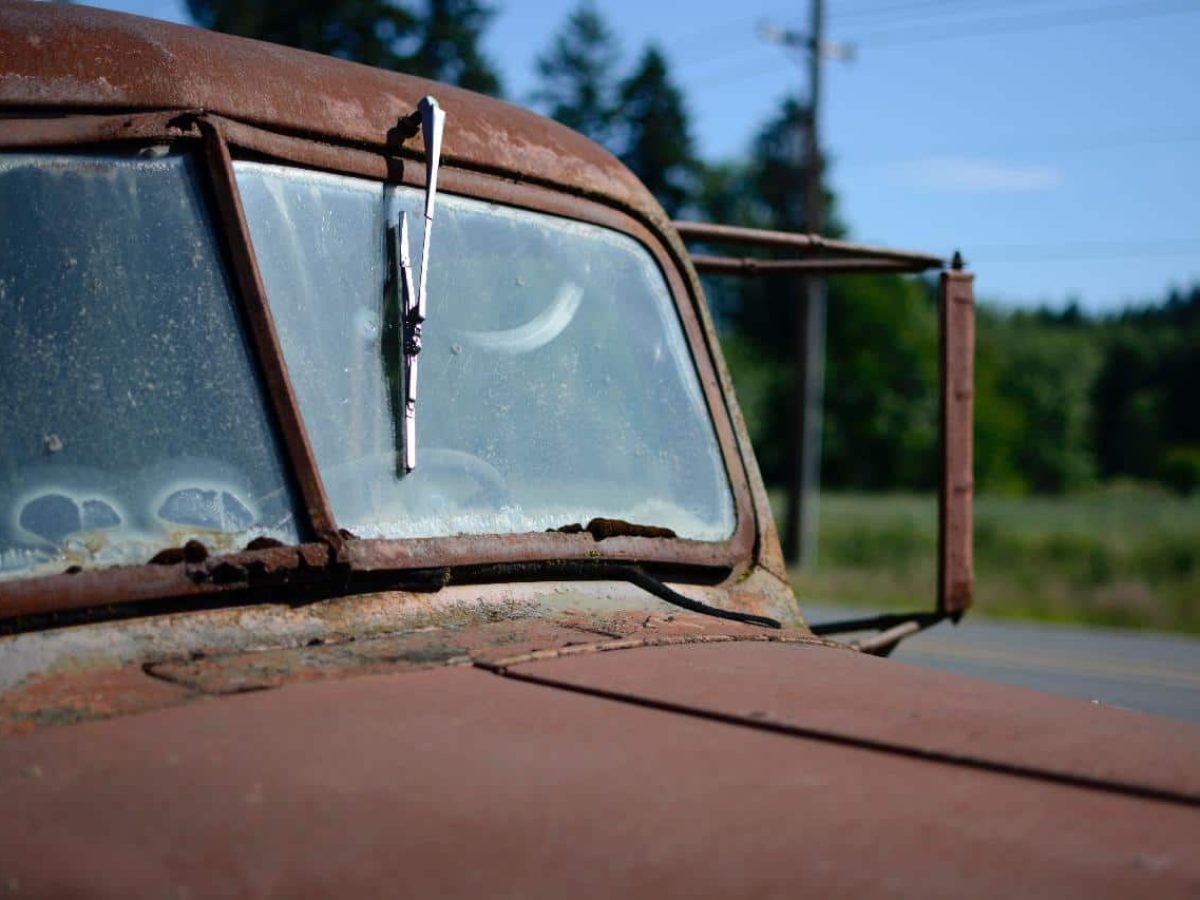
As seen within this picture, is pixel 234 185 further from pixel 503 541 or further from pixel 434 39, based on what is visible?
pixel 434 39

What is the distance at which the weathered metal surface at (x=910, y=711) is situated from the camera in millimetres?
1761

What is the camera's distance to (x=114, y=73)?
249 centimetres

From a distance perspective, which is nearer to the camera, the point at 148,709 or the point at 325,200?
the point at 148,709

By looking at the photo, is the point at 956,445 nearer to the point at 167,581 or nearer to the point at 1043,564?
the point at 167,581

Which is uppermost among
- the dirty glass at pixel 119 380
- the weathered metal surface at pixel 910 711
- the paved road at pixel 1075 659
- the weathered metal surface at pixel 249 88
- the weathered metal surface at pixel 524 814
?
the weathered metal surface at pixel 249 88

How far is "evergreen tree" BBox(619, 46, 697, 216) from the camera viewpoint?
60.4 metres

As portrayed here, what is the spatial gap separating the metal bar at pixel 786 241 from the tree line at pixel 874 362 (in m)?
38.4

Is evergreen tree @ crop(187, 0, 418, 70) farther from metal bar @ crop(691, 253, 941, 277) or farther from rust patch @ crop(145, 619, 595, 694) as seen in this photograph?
rust patch @ crop(145, 619, 595, 694)

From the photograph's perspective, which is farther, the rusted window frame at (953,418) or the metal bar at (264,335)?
the rusted window frame at (953,418)

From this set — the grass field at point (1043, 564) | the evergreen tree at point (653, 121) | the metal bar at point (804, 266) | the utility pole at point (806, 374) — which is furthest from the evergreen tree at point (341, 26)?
the evergreen tree at point (653, 121)

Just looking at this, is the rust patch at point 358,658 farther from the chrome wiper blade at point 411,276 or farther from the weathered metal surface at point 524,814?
the chrome wiper blade at point 411,276

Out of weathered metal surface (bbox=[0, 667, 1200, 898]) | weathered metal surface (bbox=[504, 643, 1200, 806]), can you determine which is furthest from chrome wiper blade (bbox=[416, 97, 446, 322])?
weathered metal surface (bbox=[0, 667, 1200, 898])

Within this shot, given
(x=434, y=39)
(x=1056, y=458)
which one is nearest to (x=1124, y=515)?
(x=434, y=39)

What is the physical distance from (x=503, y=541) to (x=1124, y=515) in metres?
32.9
